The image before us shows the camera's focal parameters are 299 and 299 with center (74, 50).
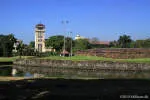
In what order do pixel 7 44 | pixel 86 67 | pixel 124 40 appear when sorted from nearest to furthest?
pixel 86 67 < pixel 7 44 < pixel 124 40

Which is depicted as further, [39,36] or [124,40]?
[39,36]

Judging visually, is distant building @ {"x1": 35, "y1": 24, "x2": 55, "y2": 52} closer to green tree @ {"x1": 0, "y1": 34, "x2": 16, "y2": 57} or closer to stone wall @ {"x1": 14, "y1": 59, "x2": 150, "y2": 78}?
green tree @ {"x1": 0, "y1": 34, "x2": 16, "y2": 57}

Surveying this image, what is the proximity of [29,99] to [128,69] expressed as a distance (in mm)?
40427

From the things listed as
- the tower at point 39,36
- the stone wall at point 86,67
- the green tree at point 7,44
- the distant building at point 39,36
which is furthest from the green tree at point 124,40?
the stone wall at point 86,67

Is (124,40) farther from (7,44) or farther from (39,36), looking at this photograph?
(39,36)

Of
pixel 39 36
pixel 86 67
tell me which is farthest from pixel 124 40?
pixel 86 67

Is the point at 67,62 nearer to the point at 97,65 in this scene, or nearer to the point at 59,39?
the point at 97,65

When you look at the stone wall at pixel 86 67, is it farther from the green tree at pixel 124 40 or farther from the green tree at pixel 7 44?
the green tree at pixel 124 40

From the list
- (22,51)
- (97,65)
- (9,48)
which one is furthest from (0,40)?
(97,65)

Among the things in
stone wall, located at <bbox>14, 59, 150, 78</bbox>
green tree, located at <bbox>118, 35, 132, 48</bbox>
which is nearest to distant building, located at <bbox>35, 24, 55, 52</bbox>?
green tree, located at <bbox>118, 35, 132, 48</bbox>

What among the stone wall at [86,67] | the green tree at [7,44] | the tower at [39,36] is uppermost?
the tower at [39,36]

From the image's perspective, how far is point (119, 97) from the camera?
1422cm

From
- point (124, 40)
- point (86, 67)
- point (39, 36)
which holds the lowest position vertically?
point (86, 67)

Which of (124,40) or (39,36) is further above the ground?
(39,36)
